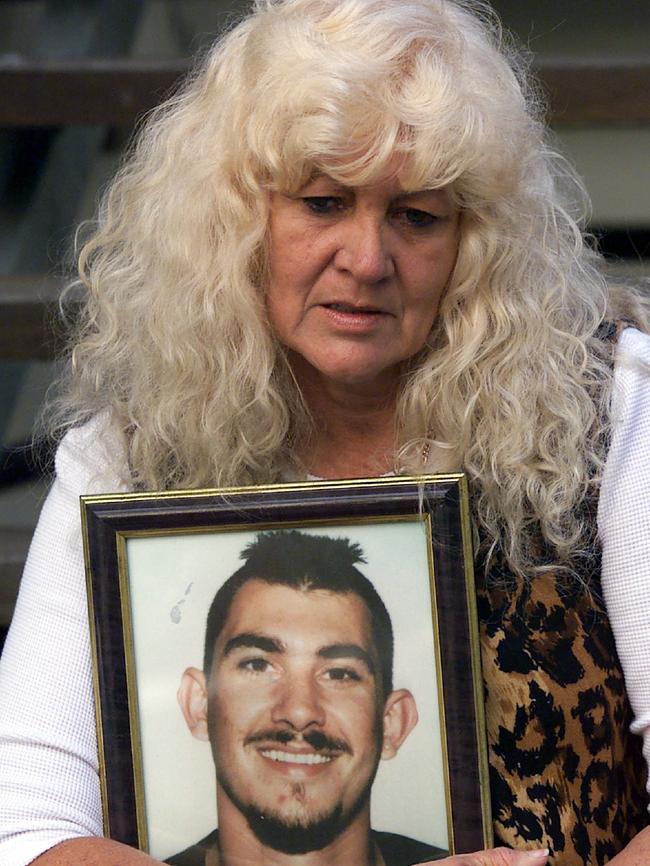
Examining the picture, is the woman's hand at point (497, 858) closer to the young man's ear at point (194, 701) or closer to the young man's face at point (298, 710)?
the young man's face at point (298, 710)

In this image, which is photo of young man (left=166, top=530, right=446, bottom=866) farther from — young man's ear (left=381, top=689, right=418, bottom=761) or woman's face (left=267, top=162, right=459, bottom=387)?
woman's face (left=267, top=162, right=459, bottom=387)

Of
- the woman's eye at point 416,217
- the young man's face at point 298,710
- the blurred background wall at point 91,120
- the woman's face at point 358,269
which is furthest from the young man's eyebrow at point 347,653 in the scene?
the blurred background wall at point 91,120

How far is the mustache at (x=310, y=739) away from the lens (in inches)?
54.7

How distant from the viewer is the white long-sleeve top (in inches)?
58.2

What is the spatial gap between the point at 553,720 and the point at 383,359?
1.48 feet

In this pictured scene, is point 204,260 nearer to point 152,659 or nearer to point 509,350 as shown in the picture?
point 509,350

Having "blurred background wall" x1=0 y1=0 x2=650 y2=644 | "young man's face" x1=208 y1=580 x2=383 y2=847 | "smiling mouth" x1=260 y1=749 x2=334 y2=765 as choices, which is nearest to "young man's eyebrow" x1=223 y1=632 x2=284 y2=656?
"young man's face" x1=208 y1=580 x2=383 y2=847

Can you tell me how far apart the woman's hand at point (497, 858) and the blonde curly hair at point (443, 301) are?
313mm

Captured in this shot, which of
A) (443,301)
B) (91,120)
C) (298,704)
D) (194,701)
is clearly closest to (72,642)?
(194,701)

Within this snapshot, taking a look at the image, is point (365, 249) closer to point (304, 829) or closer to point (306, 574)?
point (306, 574)

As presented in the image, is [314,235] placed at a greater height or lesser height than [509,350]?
greater

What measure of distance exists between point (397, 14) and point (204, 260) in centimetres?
36

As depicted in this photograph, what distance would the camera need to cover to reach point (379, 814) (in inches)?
54.7

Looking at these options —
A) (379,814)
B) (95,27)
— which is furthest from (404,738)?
(95,27)
